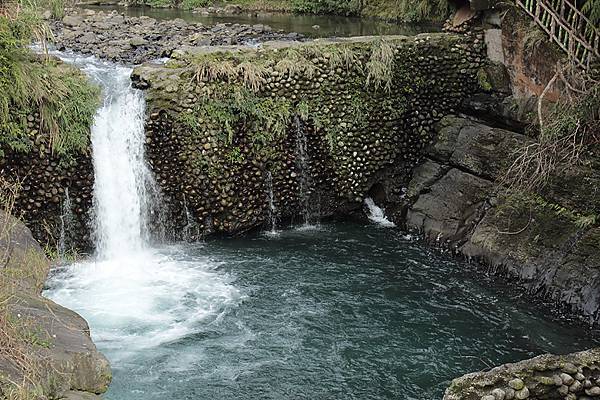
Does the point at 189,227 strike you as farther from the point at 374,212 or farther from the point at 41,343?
the point at 41,343

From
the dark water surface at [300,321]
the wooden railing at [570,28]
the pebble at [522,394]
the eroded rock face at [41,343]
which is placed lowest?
the dark water surface at [300,321]

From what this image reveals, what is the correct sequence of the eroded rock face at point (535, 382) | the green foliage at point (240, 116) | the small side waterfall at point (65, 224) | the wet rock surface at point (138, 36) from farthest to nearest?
the wet rock surface at point (138, 36)
the green foliage at point (240, 116)
the small side waterfall at point (65, 224)
the eroded rock face at point (535, 382)

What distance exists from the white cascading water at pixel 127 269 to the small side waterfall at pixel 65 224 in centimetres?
39

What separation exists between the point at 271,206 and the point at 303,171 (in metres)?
0.85

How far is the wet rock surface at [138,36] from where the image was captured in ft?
47.6

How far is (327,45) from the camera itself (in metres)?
12.9

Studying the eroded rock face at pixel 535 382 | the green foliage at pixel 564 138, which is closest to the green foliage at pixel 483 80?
the green foliage at pixel 564 138

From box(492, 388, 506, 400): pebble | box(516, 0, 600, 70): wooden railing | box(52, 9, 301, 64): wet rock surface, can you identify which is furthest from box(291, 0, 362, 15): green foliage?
box(492, 388, 506, 400): pebble

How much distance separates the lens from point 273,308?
9.74 metres

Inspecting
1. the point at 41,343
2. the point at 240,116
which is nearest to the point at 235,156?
the point at 240,116

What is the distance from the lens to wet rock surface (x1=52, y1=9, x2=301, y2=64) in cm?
1452

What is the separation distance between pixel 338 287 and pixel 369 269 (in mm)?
869

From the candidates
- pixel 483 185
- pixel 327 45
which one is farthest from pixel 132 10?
pixel 483 185

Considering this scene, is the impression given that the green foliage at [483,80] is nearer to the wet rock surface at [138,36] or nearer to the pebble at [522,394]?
the wet rock surface at [138,36]
